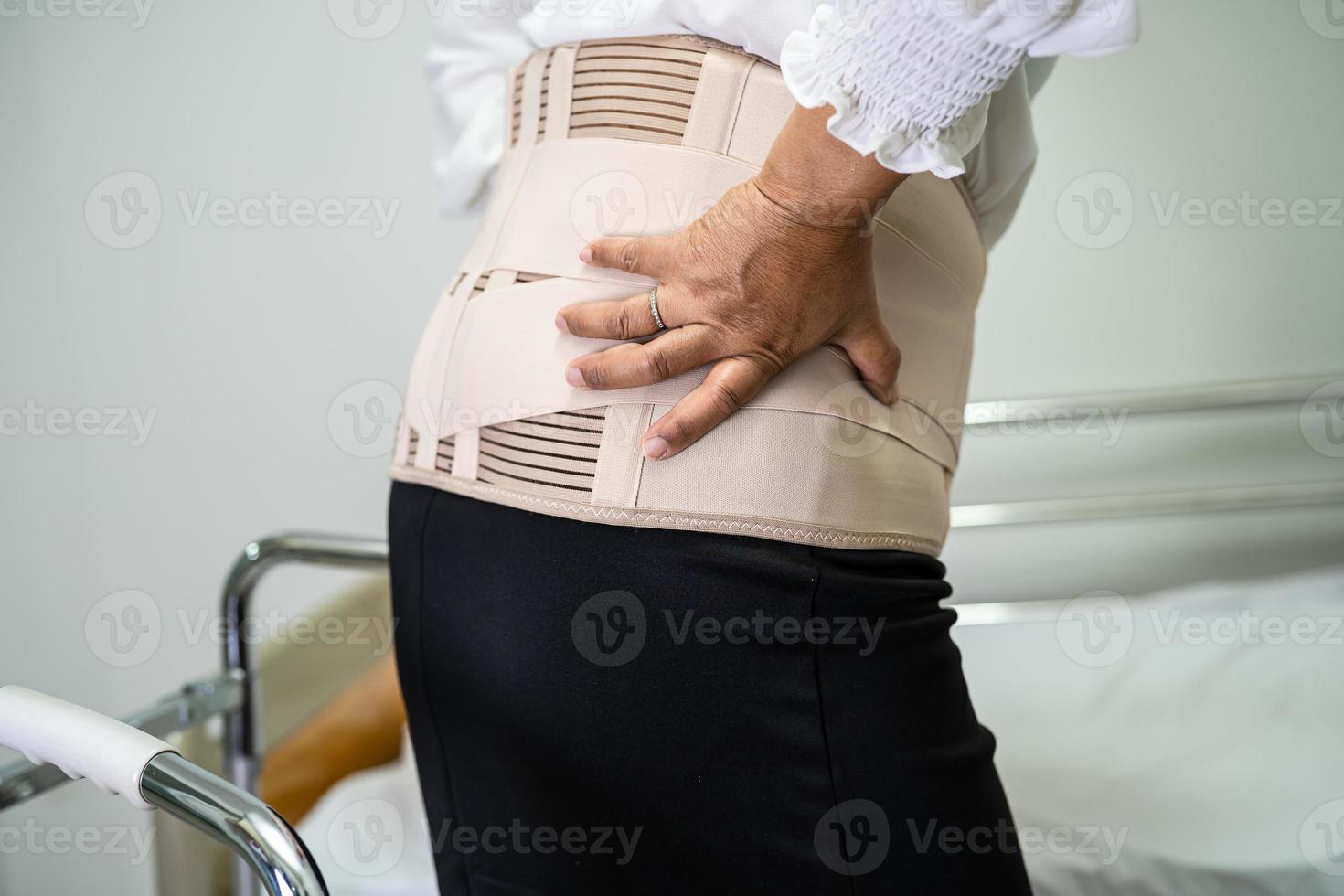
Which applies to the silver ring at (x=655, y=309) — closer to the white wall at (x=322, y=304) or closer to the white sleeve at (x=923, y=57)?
the white sleeve at (x=923, y=57)

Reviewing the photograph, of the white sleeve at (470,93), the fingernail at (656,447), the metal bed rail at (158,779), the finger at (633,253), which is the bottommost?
the metal bed rail at (158,779)

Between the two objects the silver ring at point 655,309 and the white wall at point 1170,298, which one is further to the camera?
the white wall at point 1170,298

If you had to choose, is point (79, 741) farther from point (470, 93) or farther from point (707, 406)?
point (470, 93)

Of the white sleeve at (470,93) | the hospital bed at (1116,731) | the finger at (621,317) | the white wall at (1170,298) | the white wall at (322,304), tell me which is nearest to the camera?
the finger at (621,317)

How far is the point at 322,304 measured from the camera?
5.04ft

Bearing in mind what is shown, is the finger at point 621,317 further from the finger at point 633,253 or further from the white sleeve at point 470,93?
the white sleeve at point 470,93

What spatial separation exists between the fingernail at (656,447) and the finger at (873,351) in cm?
10

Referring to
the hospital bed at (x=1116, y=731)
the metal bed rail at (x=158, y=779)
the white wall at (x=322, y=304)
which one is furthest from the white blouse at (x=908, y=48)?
the white wall at (x=322, y=304)

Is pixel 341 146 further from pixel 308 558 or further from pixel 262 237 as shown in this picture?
pixel 308 558

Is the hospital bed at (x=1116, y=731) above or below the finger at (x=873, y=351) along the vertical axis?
below

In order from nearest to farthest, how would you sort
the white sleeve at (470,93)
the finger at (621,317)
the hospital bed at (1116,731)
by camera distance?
the finger at (621,317) < the white sleeve at (470,93) < the hospital bed at (1116,731)

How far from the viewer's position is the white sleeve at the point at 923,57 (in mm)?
379

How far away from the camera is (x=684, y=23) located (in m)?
0.52

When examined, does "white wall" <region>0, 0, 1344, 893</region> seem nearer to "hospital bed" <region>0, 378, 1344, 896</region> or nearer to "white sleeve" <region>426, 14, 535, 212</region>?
"hospital bed" <region>0, 378, 1344, 896</region>
